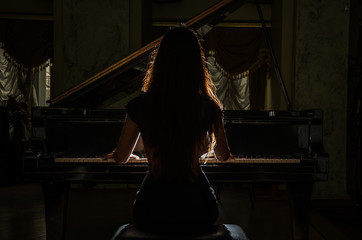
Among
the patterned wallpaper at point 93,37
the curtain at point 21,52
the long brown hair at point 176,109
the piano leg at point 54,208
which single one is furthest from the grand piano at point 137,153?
the curtain at point 21,52

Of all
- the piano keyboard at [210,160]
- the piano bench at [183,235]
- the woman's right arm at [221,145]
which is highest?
the woman's right arm at [221,145]

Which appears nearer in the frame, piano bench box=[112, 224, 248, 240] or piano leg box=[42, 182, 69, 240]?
piano bench box=[112, 224, 248, 240]

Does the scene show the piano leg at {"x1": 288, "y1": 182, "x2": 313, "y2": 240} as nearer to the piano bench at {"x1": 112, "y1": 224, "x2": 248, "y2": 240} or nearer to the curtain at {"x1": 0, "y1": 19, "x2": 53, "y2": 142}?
the piano bench at {"x1": 112, "y1": 224, "x2": 248, "y2": 240}

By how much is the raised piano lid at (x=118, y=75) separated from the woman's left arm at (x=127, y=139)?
795mm

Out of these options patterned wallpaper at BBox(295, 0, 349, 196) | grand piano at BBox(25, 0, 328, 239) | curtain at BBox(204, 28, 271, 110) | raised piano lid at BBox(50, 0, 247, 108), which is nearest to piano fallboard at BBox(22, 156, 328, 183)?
grand piano at BBox(25, 0, 328, 239)

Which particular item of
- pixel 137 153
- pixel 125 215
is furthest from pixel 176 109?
pixel 125 215

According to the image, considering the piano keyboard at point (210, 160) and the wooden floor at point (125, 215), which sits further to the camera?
the wooden floor at point (125, 215)

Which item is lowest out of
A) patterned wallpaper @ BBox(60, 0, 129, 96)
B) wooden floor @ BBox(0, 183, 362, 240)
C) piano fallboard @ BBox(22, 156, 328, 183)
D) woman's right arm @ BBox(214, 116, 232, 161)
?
wooden floor @ BBox(0, 183, 362, 240)

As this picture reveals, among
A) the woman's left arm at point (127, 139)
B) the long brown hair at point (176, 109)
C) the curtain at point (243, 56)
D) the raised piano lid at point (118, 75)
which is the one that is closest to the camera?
the long brown hair at point (176, 109)

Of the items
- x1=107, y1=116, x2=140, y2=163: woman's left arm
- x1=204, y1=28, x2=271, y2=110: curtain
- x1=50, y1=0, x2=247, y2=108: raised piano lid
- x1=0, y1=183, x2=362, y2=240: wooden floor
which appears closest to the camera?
x1=107, y1=116, x2=140, y2=163: woman's left arm

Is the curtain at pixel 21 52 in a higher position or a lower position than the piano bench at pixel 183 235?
higher

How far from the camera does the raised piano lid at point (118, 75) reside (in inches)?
75.9

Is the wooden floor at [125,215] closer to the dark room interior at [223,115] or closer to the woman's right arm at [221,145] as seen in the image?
the dark room interior at [223,115]

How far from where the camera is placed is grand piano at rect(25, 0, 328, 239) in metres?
1.70
